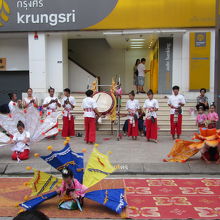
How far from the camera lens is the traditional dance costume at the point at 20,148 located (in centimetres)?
838

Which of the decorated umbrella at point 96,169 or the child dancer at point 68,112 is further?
the child dancer at point 68,112

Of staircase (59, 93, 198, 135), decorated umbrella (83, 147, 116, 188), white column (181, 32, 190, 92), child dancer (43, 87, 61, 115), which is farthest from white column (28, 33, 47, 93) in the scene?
decorated umbrella (83, 147, 116, 188)

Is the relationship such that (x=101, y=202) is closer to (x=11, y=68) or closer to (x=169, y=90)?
(x=169, y=90)

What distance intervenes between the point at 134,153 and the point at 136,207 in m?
3.68

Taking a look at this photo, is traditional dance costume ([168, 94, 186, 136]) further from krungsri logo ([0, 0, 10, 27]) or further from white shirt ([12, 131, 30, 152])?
krungsri logo ([0, 0, 10, 27])

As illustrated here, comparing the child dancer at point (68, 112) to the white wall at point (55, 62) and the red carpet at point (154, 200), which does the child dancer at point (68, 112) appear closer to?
the red carpet at point (154, 200)

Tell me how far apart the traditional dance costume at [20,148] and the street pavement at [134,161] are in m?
0.16

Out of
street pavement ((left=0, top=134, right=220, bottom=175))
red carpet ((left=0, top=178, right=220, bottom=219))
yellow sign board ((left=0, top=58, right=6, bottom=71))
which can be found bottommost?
red carpet ((left=0, top=178, right=220, bottom=219))

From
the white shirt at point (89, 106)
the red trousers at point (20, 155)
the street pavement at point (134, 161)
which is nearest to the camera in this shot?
the street pavement at point (134, 161)

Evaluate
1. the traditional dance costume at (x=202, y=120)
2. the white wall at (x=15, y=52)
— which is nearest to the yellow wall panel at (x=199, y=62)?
the traditional dance costume at (x=202, y=120)

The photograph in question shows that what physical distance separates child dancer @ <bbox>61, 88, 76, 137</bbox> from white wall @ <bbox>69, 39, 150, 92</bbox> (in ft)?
30.3

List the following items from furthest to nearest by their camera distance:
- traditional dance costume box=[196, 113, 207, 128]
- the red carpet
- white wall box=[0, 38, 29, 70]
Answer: white wall box=[0, 38, 29, 70]
traditional dance costume box=[196, 113, 207, 128]
the red carpet

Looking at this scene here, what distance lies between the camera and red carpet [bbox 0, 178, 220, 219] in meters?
5.15

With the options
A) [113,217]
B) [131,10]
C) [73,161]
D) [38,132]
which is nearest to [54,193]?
[73,161]
